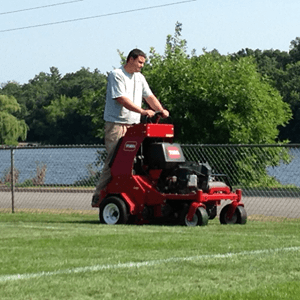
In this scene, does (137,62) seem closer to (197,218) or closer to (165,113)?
(165,113)

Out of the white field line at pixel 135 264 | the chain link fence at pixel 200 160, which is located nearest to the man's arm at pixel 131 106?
the chain link fence at pixel 200 160

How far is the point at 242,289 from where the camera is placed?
5625mm

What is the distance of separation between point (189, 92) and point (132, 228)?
19646 millimetres

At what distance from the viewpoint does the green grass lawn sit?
5.52 meters

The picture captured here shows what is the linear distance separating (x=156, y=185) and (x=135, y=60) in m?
1.92

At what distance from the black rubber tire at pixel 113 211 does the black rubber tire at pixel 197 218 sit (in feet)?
2.95

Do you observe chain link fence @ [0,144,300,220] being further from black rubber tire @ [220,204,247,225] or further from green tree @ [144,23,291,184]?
green tree @ [144,23,291,184]

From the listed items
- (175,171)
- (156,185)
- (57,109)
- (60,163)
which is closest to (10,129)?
(57,109)

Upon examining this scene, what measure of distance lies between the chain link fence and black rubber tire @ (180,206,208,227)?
11.2ft

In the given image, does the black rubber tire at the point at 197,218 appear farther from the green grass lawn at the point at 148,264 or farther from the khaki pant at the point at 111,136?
the khaki pant at the point at 111,136

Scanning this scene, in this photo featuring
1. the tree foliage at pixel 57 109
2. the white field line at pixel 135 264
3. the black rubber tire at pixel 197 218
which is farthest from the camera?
the tree foliage at pixel 57 109

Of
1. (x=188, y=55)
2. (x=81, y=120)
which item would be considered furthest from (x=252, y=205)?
(x=81, y=120)

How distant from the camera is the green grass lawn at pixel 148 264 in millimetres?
5523

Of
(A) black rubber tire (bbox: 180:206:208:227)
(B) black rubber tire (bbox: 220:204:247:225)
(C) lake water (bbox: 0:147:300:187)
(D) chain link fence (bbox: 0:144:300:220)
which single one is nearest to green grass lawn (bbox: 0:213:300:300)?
(A) black rubber tire (bbox: 180:206:208:227)
